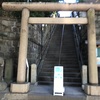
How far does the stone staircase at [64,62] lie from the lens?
8.37 meters

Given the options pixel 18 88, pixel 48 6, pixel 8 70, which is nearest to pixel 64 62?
pixel 8 70

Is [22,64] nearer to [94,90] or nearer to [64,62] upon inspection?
[94,90]

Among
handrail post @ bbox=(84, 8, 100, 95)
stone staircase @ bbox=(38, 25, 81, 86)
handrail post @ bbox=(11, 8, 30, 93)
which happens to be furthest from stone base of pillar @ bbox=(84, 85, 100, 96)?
handrail post @ bbox=(11, 8, 30, 93)

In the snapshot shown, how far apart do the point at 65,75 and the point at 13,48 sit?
138 inches

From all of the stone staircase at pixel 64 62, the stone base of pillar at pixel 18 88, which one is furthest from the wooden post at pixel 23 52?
the stone staircase at pixel 64 62

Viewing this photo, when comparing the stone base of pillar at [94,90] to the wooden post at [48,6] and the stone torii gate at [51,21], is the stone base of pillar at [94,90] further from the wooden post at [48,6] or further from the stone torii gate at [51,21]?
the wooden post at [48,6]

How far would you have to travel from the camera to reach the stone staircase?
27.5 feet

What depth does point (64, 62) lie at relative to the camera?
32.4 feet

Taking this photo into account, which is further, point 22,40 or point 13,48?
point 13,48

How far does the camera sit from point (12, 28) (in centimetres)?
866

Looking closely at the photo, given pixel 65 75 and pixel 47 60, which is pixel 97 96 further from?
pixel 47 60

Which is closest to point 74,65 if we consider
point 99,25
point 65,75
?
point 65,75

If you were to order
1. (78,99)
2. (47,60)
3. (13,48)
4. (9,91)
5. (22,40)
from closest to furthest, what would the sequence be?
(78,99)
(9,91)
(22,40)
(13,48)
(47,60)

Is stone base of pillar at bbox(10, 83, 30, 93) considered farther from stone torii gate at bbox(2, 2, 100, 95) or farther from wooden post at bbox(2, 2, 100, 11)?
wooden post at bbox(2, 2, 100, 11)
